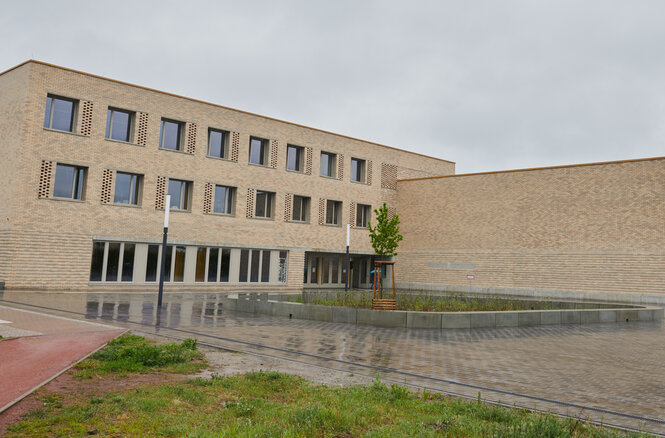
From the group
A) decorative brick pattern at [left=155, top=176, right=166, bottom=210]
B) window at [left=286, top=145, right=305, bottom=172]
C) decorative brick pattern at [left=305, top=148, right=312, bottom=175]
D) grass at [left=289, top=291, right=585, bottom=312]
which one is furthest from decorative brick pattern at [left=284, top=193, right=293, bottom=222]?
grass at [left=289, top=291, right=585, bottom=312]

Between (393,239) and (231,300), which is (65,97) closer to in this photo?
(231,300)

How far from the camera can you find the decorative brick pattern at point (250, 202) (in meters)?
32.1

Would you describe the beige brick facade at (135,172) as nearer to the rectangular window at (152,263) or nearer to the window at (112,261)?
the window at (112,261)

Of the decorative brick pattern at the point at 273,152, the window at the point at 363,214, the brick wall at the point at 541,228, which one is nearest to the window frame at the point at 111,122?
the decorative brick pattern at the point at 273,152

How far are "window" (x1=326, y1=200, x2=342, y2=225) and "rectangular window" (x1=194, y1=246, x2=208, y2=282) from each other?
32.5 feet

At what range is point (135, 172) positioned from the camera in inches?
1085

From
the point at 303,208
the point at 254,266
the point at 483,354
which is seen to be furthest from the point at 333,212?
the point at 483,354

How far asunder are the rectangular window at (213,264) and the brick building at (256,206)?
0.08 metres

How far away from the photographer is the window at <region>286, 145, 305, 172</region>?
35.0 metres

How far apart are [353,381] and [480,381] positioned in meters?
1.84

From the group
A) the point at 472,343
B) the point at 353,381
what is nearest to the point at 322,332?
the point at 472,343

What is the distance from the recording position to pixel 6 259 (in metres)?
23.1

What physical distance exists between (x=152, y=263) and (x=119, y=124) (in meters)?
7.65

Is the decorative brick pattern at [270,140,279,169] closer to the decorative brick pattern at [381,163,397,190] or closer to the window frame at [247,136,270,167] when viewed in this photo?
the window frame at [247,136,270,167]
